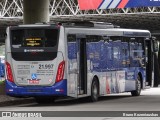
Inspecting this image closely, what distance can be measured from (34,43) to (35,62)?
67 cm

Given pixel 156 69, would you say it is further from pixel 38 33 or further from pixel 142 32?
pixel 38 33

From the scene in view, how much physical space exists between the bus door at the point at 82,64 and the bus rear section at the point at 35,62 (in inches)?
48.7

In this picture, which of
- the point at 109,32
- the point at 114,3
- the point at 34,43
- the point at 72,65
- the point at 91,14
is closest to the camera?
the point at 34,43

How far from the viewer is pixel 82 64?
24547mm

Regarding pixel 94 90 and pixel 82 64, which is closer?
pixel 82 64

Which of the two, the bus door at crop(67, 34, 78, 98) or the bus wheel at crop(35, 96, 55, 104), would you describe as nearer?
the bus door at crop(67, 34, 78, 98)

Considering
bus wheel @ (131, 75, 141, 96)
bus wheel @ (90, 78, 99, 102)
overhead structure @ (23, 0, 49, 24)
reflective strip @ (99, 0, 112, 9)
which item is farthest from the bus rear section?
reflective strip @ (99, 0, 112, 9)

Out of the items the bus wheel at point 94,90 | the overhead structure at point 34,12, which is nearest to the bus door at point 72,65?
the bus wheel at point 94,90

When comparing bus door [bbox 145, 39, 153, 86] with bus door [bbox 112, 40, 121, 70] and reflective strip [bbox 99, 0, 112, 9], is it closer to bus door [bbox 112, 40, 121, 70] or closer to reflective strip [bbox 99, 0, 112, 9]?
bus door [bbox 112, 40, 121, 70]

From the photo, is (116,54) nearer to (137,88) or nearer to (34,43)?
(137,88)

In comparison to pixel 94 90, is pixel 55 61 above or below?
above

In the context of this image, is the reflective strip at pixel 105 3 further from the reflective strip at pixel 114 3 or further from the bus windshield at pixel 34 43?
the bus windshield at pixel 34 43

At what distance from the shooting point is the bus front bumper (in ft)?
75.8

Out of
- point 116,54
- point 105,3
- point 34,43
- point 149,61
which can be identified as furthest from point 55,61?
point 105,3
